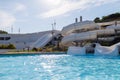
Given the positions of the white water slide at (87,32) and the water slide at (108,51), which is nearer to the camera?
the water slide at (108,51)

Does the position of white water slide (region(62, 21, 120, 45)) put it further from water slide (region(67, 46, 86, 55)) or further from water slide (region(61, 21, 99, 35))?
water slide (region(67, 46, 86, 55))

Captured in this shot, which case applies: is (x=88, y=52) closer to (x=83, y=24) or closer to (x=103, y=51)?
(x=103, y=51)

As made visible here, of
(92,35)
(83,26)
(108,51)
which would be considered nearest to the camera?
(108,51)

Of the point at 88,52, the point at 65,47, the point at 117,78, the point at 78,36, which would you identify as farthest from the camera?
the point at 65,47

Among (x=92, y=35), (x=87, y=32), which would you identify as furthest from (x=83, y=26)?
(x=92, y=35)

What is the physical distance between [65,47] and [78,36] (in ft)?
17.9

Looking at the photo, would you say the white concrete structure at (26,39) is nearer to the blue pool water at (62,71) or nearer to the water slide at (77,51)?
the water slide at (77,51)

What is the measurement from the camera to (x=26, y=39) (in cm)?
4981

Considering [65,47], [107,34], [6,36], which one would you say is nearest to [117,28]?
[107,34]

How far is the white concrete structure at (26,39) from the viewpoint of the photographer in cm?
4312

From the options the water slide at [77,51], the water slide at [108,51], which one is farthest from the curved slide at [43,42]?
the water slide at [108,51]

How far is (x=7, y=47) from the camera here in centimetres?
3762

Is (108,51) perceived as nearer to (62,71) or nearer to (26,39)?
(62,71)

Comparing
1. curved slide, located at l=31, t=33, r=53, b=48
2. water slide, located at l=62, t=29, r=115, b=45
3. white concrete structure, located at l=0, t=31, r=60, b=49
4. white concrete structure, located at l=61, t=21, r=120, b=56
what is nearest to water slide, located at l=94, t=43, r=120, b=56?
white concrete structure, located at l=61, t=21, r=120, b=56
